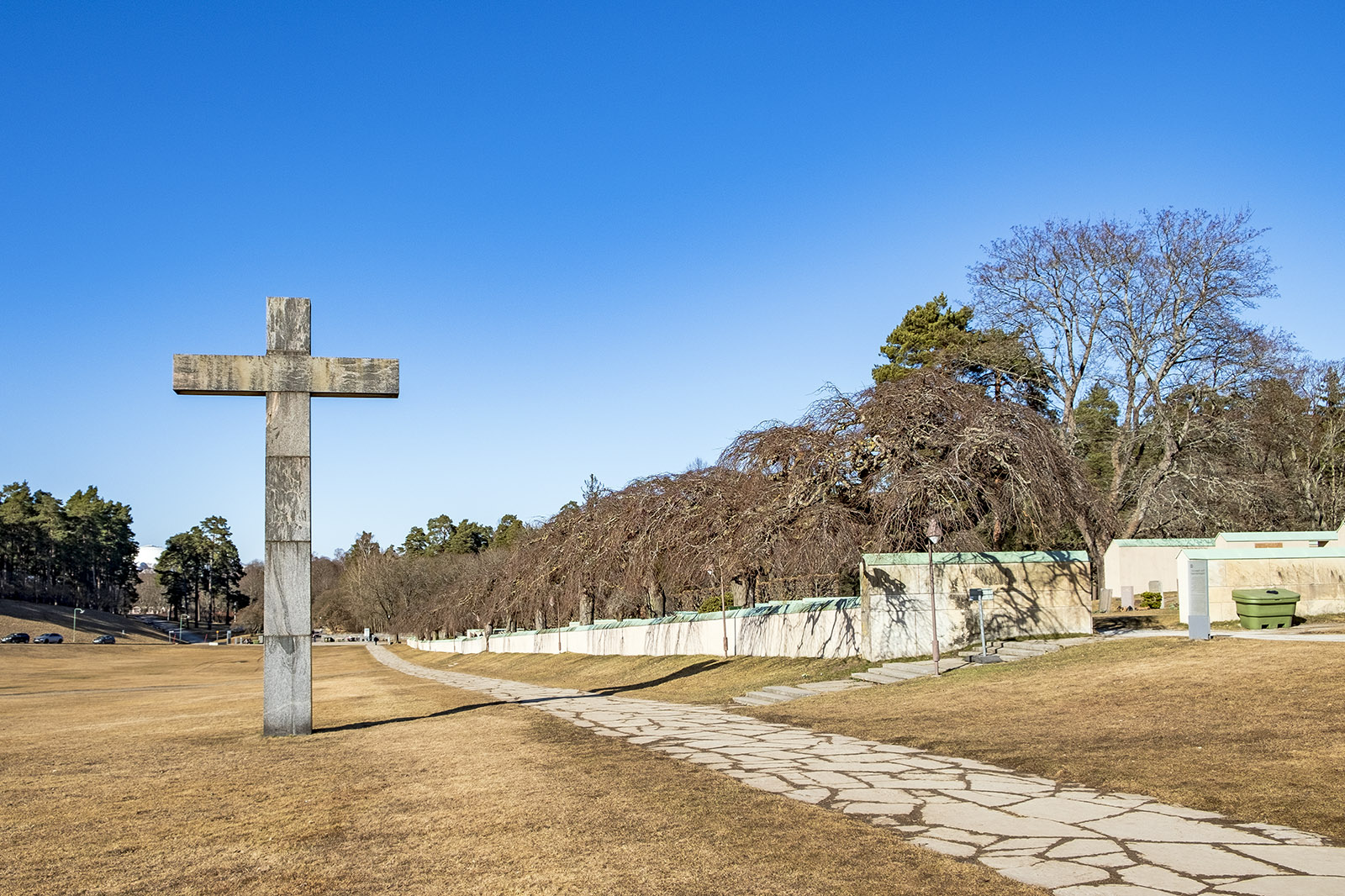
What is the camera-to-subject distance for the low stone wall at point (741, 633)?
19.2m

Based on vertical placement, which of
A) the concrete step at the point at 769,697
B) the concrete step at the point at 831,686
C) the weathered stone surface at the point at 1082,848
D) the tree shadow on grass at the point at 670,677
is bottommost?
the tree shadow on grass at the point at 670,677

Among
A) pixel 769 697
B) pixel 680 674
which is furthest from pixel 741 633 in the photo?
pixel 769 697

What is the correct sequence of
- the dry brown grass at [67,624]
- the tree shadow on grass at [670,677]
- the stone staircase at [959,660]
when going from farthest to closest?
the dry brown grass at [67,624], the tree shadow on grass at [670,677], the stone staircase at [959,660]

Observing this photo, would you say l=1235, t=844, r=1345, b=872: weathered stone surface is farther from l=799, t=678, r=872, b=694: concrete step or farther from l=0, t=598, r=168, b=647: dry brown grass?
l=0, t=598, r=168, b=647: dry brown grass

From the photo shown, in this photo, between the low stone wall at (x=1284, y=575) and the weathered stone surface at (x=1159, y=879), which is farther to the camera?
the low stone wall at (x=1284, y=575)

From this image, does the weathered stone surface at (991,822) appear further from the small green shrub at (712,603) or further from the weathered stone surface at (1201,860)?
the small green shrub at (712,603)

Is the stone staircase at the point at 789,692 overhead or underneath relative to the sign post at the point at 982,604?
underneath

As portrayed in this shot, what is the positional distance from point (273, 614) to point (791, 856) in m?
10.2

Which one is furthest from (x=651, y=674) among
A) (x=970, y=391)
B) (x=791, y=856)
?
(x=791, y=856)

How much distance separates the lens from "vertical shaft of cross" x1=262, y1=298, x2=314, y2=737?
13.0 metres

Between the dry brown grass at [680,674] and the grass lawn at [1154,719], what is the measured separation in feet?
4.00

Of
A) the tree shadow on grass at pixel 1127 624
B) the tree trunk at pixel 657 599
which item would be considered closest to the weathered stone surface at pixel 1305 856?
the tree shadow on grass at pixel 1127 624

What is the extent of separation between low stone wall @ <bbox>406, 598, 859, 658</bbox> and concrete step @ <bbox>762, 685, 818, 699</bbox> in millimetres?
2730

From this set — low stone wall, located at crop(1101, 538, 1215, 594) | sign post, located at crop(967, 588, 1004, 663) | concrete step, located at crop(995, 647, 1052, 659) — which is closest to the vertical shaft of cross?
sign post, located at crop(967, 588, 1004, 663)
